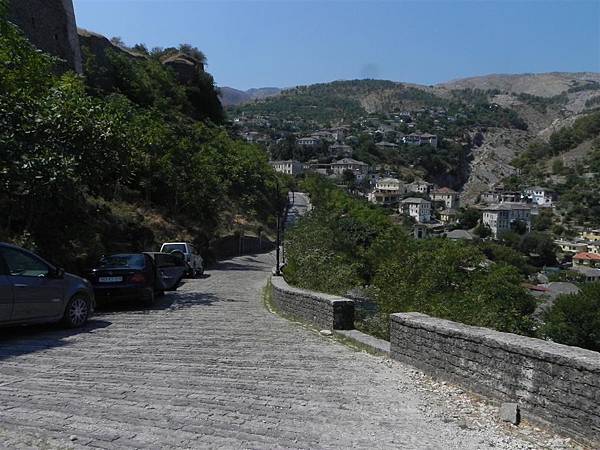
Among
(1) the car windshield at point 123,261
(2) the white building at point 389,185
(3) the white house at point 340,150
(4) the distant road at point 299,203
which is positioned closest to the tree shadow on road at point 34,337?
(1) the car windshield at point 123,261

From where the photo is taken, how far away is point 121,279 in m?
12.7

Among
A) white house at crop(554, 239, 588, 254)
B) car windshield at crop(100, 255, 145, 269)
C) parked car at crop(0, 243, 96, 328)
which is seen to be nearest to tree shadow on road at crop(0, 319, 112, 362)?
parked car at crop(0, 243, 96, 328)

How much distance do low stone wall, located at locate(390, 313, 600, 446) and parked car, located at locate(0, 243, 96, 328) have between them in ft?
17.8

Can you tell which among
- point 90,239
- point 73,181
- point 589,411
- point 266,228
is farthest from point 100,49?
point 589,411

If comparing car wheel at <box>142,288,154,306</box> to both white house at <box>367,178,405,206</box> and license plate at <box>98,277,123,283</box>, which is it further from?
white house at <box>367,178,405,206</box>

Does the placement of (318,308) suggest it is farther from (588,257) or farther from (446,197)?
(446,197)

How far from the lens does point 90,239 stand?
56.0 ft

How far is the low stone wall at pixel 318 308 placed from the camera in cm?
1009

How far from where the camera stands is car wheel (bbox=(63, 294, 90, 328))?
9451 millimetres

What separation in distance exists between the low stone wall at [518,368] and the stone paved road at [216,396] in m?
0.24

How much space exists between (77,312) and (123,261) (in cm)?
341

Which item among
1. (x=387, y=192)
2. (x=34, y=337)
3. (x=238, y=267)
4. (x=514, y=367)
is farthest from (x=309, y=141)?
(x=514, y=367)

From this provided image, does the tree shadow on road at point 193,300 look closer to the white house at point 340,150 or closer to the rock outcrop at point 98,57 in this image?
the rock outcrop at point 98,57

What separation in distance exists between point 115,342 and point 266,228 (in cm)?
4559
